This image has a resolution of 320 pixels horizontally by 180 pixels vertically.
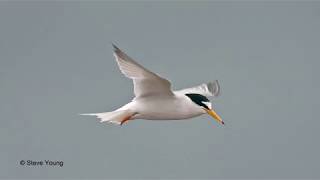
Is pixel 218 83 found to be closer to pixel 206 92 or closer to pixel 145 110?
pixel 206 92

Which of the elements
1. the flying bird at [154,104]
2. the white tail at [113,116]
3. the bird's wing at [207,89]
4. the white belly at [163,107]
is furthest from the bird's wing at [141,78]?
the bird's wing at [207,89]

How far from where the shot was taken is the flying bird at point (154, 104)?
30.8ft

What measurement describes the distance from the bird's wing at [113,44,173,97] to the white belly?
14 cm

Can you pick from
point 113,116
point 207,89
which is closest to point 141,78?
point 113,116

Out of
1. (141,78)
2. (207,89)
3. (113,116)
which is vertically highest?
(207,89)

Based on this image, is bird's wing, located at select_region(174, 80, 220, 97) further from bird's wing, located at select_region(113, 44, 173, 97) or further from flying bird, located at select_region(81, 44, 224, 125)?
bird's wing, located at select_region(113, 44, 173, 97)

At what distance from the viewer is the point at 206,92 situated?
11.8 meters

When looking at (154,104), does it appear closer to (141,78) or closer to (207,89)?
(141,78)

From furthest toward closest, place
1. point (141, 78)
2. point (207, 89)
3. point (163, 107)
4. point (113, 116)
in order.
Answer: point (207, 89) < point (113, 116) < point (163, 107) < point (141, 78)

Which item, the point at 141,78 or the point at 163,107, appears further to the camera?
the point at 163,107

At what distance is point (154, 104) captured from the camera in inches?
386

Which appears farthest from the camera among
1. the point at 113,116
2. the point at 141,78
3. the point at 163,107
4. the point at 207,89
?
the point at 207,89

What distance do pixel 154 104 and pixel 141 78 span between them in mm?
573

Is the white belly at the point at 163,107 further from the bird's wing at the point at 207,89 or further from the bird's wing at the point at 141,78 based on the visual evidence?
the bird's wing at the point at 207,89
